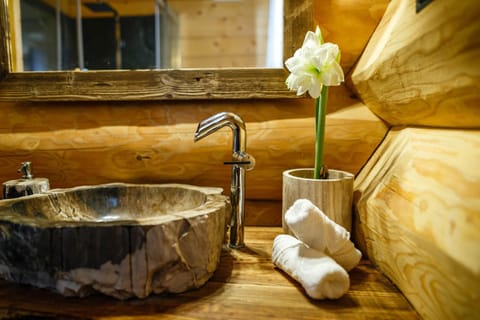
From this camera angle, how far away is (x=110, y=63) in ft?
3.25

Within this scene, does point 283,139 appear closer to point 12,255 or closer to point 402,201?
point 402,201

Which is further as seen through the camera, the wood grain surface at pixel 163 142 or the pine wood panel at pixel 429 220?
the wood grain surface at pixel 163 142

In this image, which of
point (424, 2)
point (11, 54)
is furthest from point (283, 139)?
point (11, 54)

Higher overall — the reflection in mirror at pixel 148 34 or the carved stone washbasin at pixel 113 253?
the reflection in mirror at pixel 148 34

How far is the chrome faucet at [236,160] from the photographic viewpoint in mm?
701

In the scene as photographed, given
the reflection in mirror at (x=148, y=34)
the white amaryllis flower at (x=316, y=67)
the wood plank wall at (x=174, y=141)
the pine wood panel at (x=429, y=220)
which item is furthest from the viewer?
the reflection in mirror at (x=148, y=34)

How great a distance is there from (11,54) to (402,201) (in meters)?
1.18

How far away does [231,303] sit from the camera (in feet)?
1.63

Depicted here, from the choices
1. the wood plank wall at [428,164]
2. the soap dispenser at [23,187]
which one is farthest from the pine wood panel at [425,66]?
the soap dispenser at [23,187]

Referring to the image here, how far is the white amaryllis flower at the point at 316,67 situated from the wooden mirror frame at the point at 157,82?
0.21 m

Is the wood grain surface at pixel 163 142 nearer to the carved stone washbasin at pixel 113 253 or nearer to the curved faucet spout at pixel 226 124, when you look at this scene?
the curved faucet spout at pixel 226 124

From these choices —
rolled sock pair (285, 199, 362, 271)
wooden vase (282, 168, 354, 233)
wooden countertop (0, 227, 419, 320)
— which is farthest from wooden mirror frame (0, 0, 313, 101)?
wooden countertop (0, 227, 419, 320)

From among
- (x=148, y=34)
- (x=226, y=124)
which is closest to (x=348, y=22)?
(x=226, y=124)

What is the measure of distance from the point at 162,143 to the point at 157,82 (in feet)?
0.60
